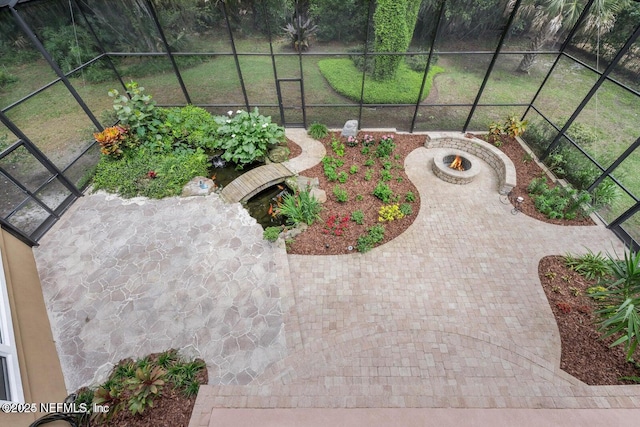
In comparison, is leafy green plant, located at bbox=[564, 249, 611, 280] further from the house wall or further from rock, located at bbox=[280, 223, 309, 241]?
the house wall

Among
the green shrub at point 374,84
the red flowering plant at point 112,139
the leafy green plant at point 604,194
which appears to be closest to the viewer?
the leafy green plant at point 604,194

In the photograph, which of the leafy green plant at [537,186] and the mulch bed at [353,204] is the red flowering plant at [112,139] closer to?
the mulch bed at [353,204]

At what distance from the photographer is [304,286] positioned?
570cm

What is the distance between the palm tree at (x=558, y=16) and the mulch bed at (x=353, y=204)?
3.86 meters

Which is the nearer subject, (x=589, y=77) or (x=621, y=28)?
(x=621, y=28)

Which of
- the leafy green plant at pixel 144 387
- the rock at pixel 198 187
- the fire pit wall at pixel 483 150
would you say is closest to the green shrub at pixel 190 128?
the rock at pixel 198 187

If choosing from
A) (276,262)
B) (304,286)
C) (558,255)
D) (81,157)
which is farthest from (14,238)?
(558,255)

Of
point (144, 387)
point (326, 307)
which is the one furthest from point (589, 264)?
point (144, 387)

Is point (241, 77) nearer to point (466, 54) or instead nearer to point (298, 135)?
point (298, 135)

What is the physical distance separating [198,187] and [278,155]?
254 cm

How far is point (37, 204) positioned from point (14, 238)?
3.63 feet

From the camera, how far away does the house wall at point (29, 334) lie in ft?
12.8

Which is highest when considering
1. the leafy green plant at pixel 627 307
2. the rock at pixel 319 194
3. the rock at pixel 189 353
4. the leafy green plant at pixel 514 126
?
the leafy green plant at pixel 627 307

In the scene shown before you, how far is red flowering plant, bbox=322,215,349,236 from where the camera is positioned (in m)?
6.52
